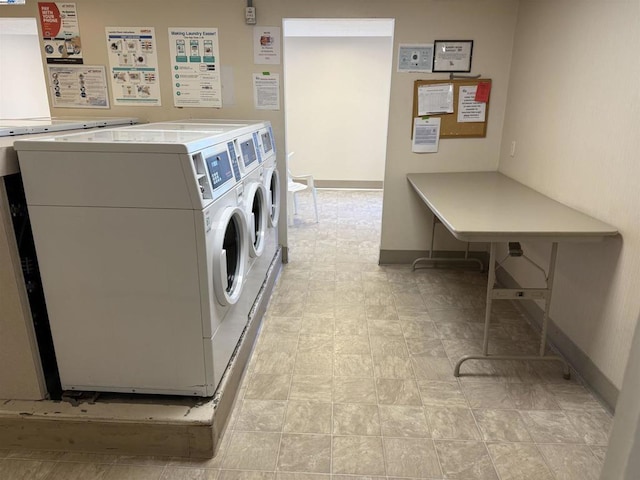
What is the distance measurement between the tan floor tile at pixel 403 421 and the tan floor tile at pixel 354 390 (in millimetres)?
95

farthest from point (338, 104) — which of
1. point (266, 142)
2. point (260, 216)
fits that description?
point (260, 216)

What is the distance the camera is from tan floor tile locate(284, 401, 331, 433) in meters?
1.81

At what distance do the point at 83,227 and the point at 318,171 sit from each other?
5.29m

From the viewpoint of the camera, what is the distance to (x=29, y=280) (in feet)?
A: 5.46

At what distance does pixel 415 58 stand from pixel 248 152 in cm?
167

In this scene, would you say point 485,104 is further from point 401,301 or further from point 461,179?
point 401,301

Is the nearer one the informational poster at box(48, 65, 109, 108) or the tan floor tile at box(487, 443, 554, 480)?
the tan floor tile at box(487, 443, 554, 480)

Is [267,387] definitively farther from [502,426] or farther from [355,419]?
[502,426]

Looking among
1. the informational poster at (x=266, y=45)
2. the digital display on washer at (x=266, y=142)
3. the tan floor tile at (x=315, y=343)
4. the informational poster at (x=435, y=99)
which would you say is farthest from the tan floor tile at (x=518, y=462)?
the informational poster at (x=266, y=45)

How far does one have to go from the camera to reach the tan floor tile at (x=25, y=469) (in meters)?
1.57

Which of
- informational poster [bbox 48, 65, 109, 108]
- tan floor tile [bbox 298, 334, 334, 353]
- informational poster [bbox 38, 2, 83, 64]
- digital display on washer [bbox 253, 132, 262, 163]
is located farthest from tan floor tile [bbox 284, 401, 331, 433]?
informational poster [bbox 38, 2, 83, 64]

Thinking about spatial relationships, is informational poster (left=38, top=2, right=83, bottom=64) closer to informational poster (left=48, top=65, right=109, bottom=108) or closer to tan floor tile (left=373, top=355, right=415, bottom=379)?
informational poster (left=48, top=65, right=109, bottom=108)

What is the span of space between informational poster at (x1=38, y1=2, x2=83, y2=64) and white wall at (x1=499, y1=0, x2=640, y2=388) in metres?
3.30

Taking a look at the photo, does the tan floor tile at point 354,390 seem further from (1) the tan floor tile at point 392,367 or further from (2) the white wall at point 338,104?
(2) the white wall at point 338,104
